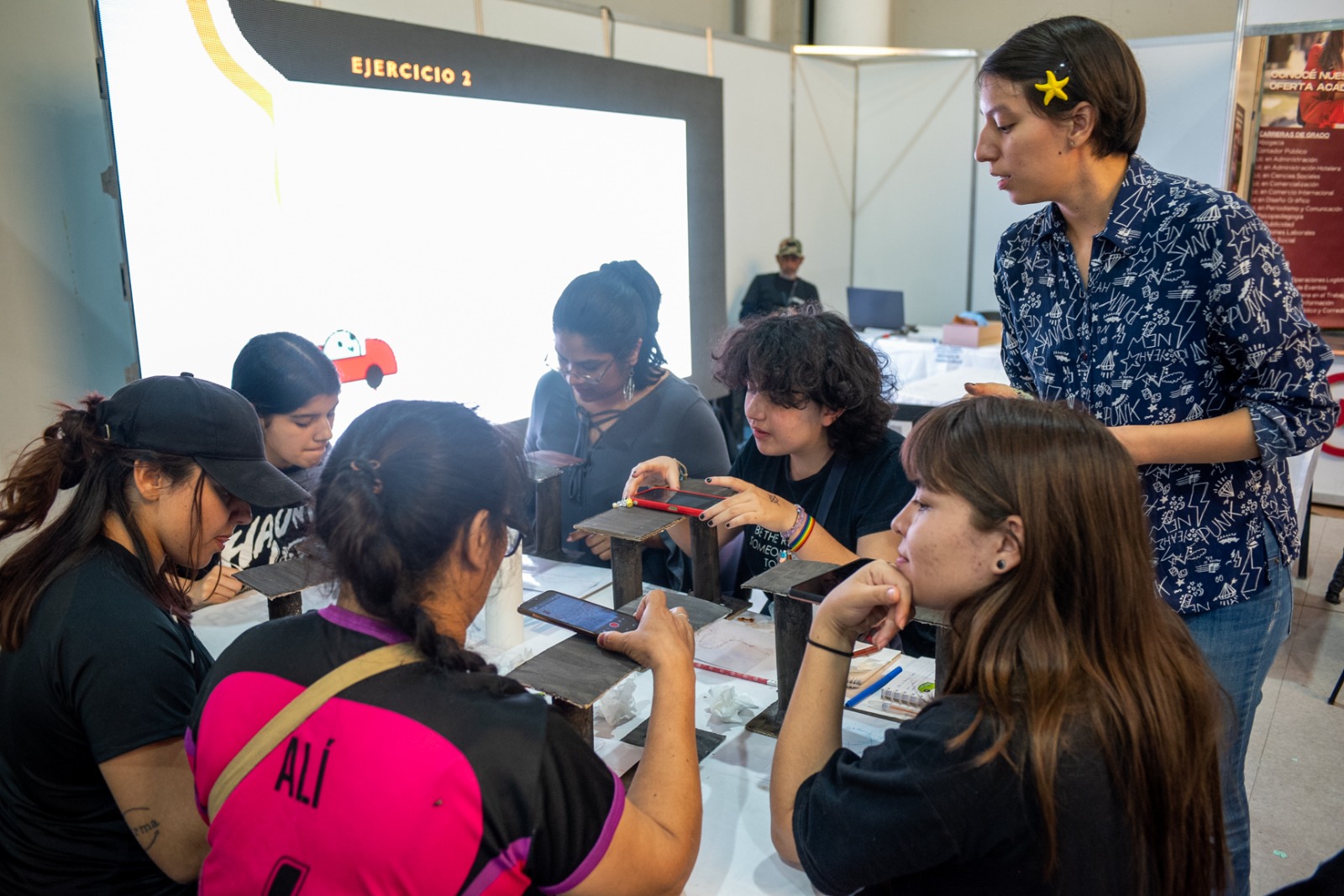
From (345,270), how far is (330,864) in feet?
9.48

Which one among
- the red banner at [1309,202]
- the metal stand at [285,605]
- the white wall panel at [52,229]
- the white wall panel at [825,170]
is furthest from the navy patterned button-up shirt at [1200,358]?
the white wall panel at [825,170]

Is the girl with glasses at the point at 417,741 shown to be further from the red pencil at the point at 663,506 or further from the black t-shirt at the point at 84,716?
A: the red pencil at the point at 663,506

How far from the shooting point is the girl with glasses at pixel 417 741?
2.91 feet

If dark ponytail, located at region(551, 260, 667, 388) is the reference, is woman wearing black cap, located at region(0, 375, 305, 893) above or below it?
below

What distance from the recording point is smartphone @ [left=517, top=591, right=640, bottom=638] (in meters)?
1.35

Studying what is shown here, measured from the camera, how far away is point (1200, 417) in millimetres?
1530

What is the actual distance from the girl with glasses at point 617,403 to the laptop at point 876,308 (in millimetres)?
4370

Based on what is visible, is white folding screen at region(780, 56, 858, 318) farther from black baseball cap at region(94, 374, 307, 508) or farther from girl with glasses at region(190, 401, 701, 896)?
girl with glasses at region(190, 401, 701, 896)

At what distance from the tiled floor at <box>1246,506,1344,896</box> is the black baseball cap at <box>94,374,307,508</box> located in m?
2.35

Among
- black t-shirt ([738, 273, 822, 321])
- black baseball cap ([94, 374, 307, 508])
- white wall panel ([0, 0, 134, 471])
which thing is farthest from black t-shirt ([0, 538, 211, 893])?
black t-shirt ([738, 273, 822, 321])

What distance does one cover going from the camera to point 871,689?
1.64 m

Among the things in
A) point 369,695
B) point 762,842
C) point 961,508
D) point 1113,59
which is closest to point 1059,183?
point 1113,59

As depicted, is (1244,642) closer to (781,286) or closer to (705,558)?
(705,558)

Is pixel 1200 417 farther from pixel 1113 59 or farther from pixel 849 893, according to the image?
pixel 849 893
